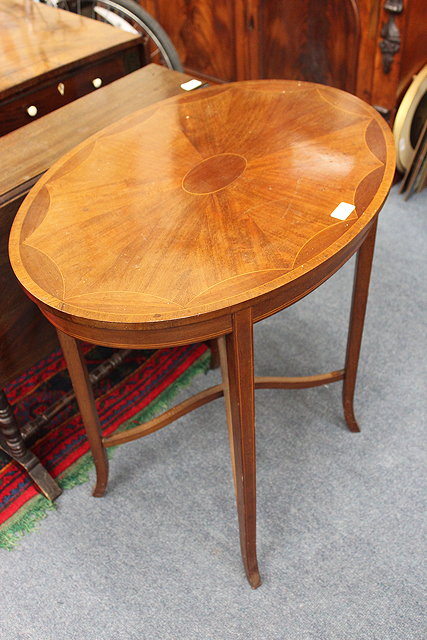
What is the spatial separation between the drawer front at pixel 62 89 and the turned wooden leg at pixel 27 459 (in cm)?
80

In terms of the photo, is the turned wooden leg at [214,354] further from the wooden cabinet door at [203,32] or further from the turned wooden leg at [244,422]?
the wooden cabinet door at [203,32]

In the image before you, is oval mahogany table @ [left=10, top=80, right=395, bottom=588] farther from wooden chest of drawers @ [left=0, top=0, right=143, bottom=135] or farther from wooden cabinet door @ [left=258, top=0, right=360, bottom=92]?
wooden cabinet door @ [left=258, top=0, right=360, bottom=92]

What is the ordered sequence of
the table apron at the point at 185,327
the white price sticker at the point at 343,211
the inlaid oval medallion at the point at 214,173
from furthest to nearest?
the inlaid oval medallion at the point at 214,173 < the white price sticker at the point at 343,211 < the table apron at the point at 185,327

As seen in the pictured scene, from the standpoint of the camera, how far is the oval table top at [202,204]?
106cm

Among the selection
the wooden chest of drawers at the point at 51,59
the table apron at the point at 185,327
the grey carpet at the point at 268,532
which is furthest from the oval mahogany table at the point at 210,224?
the wooden chest of drawers at the point at 51,59

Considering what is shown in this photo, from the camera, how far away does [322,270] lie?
1112 millimetres

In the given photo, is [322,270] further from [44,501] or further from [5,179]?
[44,501]

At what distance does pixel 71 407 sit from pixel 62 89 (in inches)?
34.8

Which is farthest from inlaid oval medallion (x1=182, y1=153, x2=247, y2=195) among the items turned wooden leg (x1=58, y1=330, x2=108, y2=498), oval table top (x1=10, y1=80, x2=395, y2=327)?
turned wooden leg (x1=58, y1=330, x2=108, y2=498)

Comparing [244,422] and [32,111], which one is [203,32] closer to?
[32,111]

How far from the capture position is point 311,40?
249cm

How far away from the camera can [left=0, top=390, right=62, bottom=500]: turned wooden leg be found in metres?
1.62

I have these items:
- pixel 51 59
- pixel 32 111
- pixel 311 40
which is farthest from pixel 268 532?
pixel 311 40

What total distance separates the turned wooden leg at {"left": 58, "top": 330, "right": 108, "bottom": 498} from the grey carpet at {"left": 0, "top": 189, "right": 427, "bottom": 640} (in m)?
0.09
